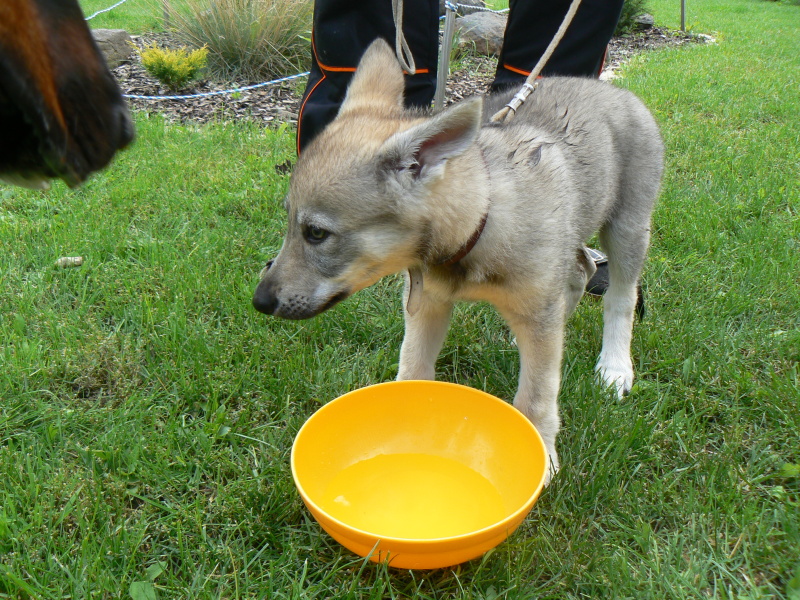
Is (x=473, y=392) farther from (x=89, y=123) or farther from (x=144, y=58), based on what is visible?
(x=144, y=58)

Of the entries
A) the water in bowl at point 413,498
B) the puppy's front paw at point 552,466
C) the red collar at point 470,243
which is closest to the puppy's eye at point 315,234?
the red collar at point 470,243

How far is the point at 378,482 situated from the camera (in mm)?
2350

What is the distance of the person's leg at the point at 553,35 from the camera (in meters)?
3.21

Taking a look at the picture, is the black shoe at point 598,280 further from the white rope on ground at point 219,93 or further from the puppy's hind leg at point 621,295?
the white rope on ground at point 219,93

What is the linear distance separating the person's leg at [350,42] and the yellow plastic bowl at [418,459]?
1.51m

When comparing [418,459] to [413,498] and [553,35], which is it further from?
[553,35]

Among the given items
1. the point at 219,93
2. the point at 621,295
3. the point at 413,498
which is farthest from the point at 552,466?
the point at 219,93

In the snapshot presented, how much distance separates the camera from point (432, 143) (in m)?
2.07

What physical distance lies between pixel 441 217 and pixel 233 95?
538 centimetres

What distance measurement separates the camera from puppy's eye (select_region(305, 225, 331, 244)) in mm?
2148

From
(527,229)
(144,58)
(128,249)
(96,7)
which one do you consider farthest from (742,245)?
(96,7)

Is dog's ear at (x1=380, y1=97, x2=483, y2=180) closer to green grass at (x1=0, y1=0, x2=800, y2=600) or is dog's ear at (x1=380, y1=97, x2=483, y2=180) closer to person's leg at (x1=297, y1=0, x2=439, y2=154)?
green grass at (x1=0, y1=0, x2=800, y2=600)

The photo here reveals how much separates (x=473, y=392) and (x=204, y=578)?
3.52 ft

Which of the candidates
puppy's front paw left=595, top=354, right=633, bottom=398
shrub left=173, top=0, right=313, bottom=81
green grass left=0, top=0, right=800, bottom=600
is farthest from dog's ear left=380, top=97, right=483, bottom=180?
shrub left=173, top=0, right=313, bottom=81
